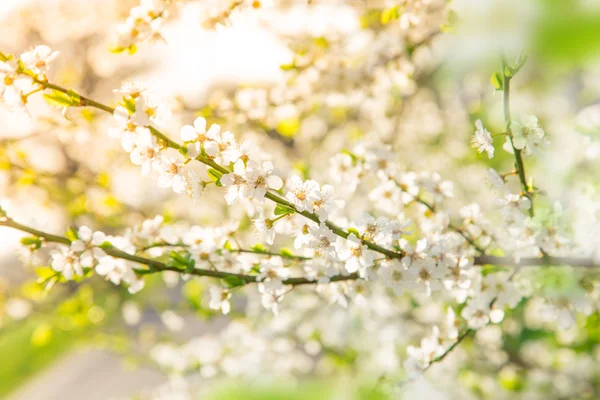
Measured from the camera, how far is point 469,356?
3.20 meters

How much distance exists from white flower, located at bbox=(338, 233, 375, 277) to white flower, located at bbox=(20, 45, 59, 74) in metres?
0.88

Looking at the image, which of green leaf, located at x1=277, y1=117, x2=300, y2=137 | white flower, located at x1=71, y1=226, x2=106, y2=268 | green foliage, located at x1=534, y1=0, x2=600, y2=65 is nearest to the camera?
green foliage, located at x1=534, y1=0, x2=600, y2=65

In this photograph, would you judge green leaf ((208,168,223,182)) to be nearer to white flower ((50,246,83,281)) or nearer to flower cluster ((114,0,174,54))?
white flower ((50,246,83,281))

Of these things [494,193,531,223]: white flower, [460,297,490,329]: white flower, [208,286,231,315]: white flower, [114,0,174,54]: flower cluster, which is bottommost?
[460,297,490,329]: white flower

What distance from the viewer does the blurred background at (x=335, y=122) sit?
1.61 metres

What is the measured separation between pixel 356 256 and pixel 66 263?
832 millimetres

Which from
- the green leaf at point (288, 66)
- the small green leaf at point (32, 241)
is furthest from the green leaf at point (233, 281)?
the green leaf at point (288, 66)

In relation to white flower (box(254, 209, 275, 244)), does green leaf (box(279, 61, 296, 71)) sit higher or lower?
higher

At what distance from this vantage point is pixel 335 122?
3.65 meters

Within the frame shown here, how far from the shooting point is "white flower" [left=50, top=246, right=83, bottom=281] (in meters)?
1.37

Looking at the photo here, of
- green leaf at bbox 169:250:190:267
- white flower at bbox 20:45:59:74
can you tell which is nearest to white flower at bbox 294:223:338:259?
green leaf at bbox 169:250:190:267

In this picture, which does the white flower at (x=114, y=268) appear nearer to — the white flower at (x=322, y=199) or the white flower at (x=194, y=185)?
the white flower at (x=194, y=185)

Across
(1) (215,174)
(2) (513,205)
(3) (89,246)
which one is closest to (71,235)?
(3) (89,246)

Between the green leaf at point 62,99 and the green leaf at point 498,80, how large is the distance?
1059 millimetres
